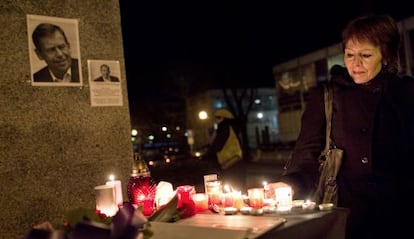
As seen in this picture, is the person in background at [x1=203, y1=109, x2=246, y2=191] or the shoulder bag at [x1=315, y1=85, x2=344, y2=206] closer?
the shoulder bag at [x1=315, y1=85, x2=344, y2=206]

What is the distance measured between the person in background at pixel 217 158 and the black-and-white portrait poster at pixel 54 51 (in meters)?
5.04

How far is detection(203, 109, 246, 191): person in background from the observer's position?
7855 mm

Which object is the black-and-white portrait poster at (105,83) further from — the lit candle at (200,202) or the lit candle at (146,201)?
the lit candle at (200,202)

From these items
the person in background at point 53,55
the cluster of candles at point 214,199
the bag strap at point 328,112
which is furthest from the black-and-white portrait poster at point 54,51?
the bag strap at point 328,112

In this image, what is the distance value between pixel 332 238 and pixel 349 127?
851 mm

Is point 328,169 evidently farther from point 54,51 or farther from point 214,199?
point 54,51

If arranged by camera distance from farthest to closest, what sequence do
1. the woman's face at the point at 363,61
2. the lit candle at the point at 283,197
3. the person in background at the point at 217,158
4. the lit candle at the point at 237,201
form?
the person in background at the point at 217,158 < the woman's face at the point at 363,61 < the lit candle at the point at 237,201 < the lit candle at the point at 283,197

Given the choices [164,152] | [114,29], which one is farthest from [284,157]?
[114,29]

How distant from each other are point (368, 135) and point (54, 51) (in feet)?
6.20

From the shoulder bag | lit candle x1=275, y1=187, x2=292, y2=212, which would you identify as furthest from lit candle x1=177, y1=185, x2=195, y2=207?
the shoulder bag

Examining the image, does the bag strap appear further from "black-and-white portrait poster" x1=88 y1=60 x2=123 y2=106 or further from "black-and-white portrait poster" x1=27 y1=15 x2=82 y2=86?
"black-and-white portrait poster" x1=27 y1=15 x2=82 y2=86

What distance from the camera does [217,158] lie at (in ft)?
25.8

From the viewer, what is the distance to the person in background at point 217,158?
7855mm

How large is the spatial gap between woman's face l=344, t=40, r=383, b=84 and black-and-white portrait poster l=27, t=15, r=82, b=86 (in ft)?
5.45
